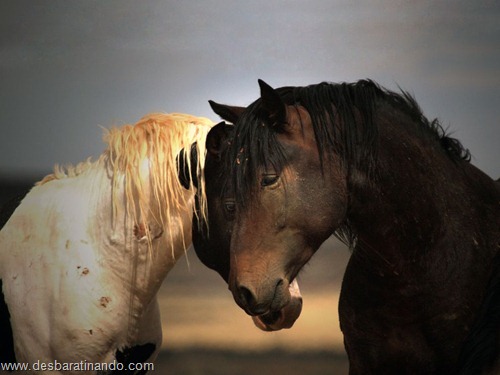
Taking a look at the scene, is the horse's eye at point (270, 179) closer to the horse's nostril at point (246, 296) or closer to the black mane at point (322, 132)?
the black mane at point (322, 132)

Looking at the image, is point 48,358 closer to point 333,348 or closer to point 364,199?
point 364,199

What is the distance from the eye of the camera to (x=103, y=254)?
142 centimetres

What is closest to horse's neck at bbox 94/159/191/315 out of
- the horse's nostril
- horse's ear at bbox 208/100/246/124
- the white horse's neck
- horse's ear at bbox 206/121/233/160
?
the white horse's neck

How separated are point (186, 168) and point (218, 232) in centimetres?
14

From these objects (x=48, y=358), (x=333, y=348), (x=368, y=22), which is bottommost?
(x=333, y=348)

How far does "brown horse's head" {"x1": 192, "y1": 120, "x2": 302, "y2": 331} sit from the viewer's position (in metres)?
1.33

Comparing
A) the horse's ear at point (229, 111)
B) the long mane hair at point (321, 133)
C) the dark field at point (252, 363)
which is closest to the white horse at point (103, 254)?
the horse's ear at point (229, 111)

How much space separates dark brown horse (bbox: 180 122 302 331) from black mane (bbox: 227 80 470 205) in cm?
18

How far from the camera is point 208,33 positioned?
2100 mm

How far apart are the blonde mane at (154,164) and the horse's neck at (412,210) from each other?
0.35m

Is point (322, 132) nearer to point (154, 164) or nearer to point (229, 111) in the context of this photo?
point (229, 111)

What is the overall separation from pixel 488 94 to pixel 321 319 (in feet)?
2.54

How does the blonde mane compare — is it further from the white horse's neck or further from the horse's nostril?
the horse's nostril

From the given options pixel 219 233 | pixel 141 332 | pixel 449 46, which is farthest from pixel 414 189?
pixel 449 46
